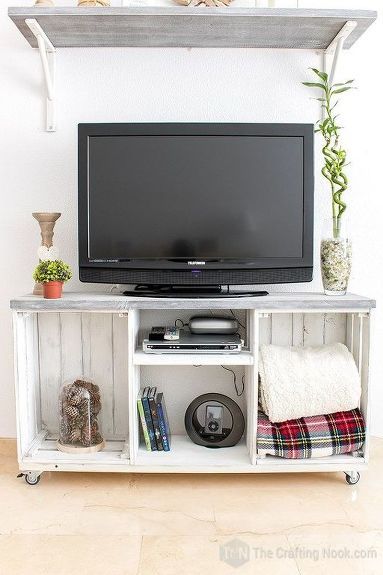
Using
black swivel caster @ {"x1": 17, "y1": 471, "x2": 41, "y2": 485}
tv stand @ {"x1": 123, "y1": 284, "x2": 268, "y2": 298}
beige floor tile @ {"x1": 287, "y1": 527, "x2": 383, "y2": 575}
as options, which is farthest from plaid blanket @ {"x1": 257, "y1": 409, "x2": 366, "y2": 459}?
black swivel caster @ {"x1": 17, "y1": 471, "x2": 41, "y2": 485}

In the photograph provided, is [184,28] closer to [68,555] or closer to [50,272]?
[50,272]

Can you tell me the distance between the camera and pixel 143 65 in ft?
7.52

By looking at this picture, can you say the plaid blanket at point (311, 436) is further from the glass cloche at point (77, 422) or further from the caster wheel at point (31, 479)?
the caster wheel at point (31, 479)

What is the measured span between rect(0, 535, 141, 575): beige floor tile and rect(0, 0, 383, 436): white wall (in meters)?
1.21

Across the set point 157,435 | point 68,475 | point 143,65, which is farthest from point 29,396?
point 143,65

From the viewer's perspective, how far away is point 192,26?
210cm

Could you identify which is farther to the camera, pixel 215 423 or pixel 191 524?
pixel 215 423

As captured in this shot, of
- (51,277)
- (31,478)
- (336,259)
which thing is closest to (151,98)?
(51,277)

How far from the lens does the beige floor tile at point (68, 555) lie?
59.5 inches

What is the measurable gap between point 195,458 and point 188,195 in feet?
3.07

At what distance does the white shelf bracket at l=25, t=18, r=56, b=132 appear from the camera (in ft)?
7.06

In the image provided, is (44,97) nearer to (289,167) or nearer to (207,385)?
(289,167)

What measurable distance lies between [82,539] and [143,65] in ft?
5.62

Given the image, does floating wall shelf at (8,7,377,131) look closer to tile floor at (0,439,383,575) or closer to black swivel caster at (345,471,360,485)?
tile floor at (0,439,383,575)
